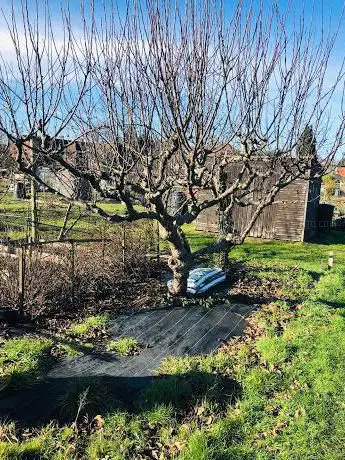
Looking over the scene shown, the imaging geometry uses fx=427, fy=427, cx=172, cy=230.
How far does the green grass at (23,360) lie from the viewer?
15.6 ft

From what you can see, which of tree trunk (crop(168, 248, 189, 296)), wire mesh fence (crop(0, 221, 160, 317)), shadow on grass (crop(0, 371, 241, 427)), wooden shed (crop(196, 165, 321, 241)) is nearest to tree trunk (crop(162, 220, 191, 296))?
tree trunk (crop(168, 248, 189, 296))

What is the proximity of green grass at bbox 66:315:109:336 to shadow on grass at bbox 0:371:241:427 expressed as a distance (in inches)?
56.9

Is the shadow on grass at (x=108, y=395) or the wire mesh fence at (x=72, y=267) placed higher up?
the wire mesh fence at (x=72, y=267)

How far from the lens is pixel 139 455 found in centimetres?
367

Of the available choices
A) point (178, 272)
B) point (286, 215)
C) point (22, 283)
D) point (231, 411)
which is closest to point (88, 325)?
point (22, 283)

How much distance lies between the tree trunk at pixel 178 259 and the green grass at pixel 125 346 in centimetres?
208

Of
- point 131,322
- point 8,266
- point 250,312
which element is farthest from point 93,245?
point 250,312

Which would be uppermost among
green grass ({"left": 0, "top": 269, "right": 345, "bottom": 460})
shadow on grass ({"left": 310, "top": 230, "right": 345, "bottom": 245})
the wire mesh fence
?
the wire mesh fence

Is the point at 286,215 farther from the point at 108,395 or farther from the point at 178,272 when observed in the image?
the point at 108,395

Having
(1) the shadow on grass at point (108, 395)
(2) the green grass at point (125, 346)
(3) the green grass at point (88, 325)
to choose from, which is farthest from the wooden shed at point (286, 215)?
(1) the shadow on grass at point (108, 395)

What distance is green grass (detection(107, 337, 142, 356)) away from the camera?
5.71m

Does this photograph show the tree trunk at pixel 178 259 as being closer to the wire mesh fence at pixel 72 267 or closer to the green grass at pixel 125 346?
the wire mesh fence at pixel 72 267

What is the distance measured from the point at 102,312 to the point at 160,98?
361 cm

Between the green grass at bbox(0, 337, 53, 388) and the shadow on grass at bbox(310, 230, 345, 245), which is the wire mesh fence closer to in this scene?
the green grass at bbox(0, 337, 53, 388)
